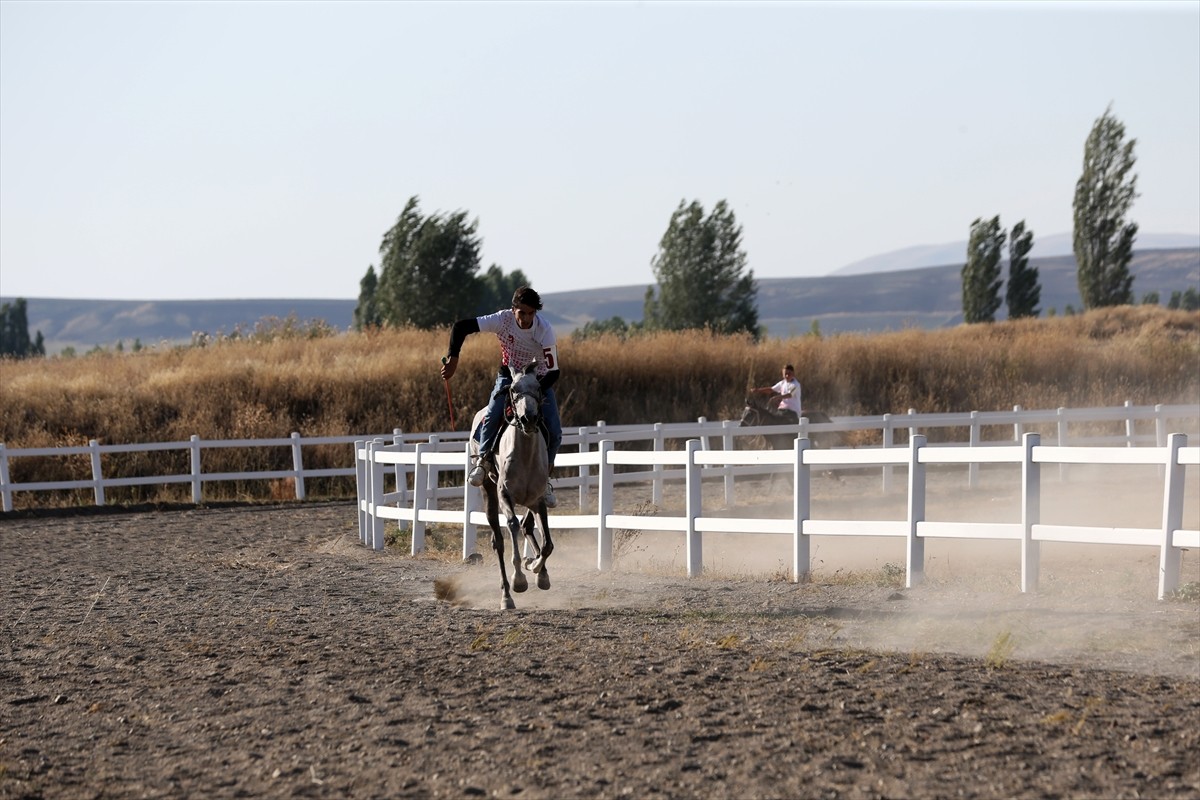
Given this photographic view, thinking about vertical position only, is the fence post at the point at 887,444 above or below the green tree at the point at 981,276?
below

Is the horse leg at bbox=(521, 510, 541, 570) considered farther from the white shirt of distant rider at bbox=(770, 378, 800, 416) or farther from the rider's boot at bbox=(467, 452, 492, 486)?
the white shirt of distant rider at bbox=(770, 378, 800, 416)

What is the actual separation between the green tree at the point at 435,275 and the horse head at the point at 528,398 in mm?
47319

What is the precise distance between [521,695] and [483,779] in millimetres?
1803

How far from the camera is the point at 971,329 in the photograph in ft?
189

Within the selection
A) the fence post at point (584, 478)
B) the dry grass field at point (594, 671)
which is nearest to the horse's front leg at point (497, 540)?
the dry grass field at point (594, 671)

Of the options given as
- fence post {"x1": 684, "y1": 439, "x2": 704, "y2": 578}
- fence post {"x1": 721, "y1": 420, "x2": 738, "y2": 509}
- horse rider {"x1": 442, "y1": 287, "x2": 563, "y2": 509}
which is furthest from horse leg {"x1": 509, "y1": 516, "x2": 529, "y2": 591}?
fence post {"x1": 721, "y1": 420, "x2": 738, "y2": 509}

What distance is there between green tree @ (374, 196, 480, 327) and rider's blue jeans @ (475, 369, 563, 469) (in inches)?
1828

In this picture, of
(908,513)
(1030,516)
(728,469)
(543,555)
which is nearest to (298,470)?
(728,469)

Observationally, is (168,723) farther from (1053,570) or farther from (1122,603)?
(1053,570)

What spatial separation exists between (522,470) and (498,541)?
84 centimetres

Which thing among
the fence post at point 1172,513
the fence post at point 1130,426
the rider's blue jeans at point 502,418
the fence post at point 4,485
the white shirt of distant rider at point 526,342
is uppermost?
the white shirt of distant rider at point 526,342

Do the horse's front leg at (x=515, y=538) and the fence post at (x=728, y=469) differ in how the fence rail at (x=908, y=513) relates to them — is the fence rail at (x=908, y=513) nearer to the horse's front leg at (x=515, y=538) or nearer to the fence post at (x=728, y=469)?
the horse's front leg at (x=515, y=538)

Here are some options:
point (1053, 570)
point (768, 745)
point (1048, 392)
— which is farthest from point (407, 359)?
point (768, 745)

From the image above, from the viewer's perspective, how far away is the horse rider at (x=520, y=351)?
12391 millimetres
